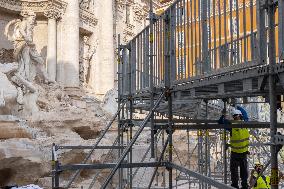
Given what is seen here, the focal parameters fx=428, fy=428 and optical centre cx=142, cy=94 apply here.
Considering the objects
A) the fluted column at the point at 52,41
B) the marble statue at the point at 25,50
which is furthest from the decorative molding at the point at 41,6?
the marble statue at the point at 25,50

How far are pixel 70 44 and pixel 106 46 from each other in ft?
13.9

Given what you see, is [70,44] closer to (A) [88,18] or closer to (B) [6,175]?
(A) [88,18]

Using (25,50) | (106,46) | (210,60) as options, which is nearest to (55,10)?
(106,46)

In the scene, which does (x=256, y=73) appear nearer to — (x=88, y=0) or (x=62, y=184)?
(x=62, y=184)

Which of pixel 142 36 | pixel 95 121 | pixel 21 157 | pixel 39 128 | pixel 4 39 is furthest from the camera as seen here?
pixel 4 39

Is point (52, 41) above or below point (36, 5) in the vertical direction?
below

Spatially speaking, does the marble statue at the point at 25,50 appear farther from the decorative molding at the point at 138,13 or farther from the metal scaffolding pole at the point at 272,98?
the decorative molding at the point at 138,13

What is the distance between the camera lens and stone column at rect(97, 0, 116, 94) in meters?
26.1

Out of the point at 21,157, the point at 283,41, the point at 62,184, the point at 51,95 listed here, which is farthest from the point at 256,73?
the point at 51,95

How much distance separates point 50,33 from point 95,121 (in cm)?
845

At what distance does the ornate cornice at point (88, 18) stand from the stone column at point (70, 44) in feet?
6.82

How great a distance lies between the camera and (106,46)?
26375 mm

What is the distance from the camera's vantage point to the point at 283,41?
316cm

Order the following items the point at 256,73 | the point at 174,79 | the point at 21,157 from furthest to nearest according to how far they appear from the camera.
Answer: the point at 21,157
the point at 174,79
the point at 256,73
